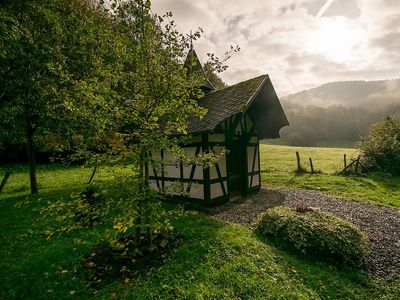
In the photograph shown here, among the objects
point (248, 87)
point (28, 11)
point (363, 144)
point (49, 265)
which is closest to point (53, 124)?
point (28, 11)

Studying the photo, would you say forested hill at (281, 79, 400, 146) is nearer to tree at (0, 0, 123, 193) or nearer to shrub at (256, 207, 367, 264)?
tree at (0, 0, 123, 193)

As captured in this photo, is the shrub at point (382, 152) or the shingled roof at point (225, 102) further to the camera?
the shrub at point (382, 152)

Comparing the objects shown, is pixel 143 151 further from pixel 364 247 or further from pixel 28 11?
pixel 28 11

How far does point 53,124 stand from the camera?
38.9 ft

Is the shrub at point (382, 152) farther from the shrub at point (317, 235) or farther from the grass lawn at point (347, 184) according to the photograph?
the shrub at point (317, 235)

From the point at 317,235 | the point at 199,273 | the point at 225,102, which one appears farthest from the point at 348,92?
the point at 199,273

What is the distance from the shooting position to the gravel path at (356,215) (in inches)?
239

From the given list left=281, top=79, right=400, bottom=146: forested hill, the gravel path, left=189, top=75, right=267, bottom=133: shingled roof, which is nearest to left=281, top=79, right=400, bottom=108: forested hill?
left=281, top=79, right=400, bottom=146: forested hill

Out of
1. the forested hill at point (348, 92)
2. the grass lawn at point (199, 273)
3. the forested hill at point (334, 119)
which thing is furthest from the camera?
the forested hill at point (348, 92)

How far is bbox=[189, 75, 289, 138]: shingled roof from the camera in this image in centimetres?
959

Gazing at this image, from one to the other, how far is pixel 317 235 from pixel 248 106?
18.7 feet

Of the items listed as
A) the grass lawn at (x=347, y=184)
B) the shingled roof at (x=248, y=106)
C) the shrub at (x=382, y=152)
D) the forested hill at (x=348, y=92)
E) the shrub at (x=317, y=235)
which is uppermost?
the forested hill at (x=348, y=92)

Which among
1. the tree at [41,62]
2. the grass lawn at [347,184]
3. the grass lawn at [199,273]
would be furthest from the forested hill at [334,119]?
the grass lawn at [199,273]

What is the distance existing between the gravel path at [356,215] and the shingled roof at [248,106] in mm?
3660
